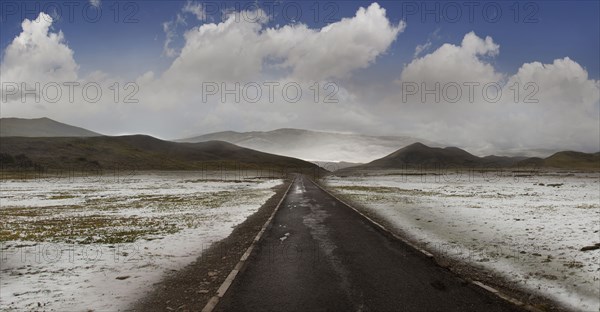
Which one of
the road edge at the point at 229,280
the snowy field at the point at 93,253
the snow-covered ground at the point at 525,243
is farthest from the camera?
the snow-covered ground at the point at 525,243

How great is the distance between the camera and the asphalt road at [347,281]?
789 cm

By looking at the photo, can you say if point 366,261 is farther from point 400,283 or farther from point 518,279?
point 518,279

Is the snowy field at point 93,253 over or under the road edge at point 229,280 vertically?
under

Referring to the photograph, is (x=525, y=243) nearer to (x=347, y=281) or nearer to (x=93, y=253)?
(x=347, y=281)

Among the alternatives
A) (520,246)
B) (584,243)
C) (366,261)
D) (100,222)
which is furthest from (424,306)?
(100,222)

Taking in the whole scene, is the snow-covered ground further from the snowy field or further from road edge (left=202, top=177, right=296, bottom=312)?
the snowy field

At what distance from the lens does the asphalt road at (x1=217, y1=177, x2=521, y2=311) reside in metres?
7.89

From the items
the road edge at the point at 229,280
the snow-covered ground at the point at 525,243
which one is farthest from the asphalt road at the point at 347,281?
the snow-covered ground at the point at 525,243

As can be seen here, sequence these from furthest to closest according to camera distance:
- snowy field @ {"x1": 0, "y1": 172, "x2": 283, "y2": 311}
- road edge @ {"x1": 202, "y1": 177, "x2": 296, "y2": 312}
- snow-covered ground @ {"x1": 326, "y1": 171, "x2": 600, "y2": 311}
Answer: snow-covered ground @ {"x1": 326, "y1": 171, "x2": 600, "y2": 311}, snowy field @ {"x1": 0, "y1": 172, "x2": 283, "y2": 311}, road edge @ {"x1": 202, "y1": 177, "x2": 296, "y2": 312}

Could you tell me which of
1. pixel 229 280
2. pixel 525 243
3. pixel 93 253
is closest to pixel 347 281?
pixel 229 280

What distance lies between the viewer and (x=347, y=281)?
9.45 m

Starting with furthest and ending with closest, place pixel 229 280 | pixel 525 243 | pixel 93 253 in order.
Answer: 1. pixel 525 243
2. pixel 93 253
3. pixel 229 280

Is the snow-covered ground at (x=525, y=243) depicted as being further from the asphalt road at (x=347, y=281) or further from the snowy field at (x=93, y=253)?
the snowy field at (x=93, y=253)

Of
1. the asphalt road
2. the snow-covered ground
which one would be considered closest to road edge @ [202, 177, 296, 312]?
the asphalt road
